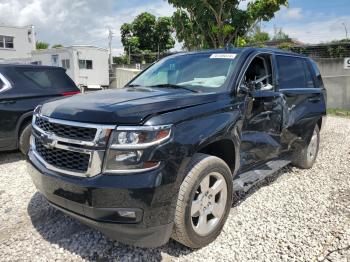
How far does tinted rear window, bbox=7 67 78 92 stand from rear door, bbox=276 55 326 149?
4038 mm

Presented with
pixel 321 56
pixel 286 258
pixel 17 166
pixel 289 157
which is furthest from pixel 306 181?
pixel 321 56

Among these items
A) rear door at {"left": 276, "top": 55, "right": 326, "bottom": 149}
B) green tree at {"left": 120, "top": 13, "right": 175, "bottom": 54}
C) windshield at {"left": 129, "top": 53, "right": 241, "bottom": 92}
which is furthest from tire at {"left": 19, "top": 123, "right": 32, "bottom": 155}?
green tree at {"left": 120, "top": 13, "right": 175, "bottom": 54}

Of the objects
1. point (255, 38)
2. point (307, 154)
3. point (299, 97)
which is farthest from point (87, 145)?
point (255, 38)

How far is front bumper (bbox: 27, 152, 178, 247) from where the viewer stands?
2.53 metres

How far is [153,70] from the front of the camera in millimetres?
4535

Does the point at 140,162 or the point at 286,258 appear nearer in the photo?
the point at 140,162

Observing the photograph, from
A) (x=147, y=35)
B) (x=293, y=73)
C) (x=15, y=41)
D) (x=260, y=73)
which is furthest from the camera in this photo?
(x=147, y=35)

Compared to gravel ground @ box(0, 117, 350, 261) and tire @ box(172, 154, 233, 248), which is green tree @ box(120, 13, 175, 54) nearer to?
gravel ground @ box(0, 117, 350, 261)

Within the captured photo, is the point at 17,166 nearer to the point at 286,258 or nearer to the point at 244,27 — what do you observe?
the point at 286,258

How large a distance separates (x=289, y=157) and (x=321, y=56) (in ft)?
39.4

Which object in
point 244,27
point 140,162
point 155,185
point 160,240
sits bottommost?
point 160,240

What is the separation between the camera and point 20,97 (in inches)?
233

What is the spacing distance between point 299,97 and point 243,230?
2.24 m

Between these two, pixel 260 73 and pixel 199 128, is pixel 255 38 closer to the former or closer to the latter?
pixel 260 73
